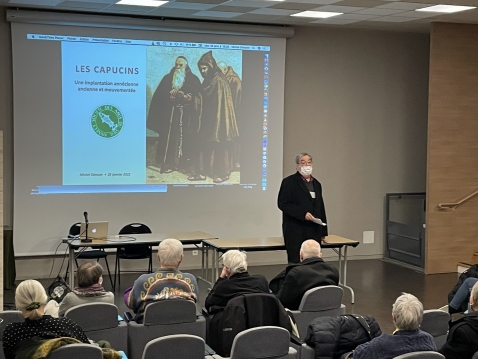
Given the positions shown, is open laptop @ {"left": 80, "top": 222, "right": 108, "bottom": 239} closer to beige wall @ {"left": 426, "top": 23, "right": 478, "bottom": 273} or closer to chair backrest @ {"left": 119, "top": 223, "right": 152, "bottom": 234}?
chair backrest @ {"left": 119, "top": 223, "right": 152, "bottom": 234}

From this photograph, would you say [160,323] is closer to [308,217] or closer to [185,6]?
[308,217]

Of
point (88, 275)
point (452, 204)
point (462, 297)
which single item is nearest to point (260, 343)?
point (88, 275)

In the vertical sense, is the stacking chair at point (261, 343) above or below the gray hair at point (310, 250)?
below

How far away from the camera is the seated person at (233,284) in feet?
14.9

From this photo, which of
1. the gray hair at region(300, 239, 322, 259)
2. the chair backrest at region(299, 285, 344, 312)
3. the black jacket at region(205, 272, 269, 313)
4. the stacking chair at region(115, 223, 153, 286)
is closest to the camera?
the black jacket at region(205, 272, 269, 313)

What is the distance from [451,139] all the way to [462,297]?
163 inches

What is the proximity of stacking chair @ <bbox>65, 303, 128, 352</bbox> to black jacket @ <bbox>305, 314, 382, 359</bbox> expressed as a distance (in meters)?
1.22

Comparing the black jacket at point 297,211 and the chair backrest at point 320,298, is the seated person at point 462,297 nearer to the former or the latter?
the chair backrest at point 320,298

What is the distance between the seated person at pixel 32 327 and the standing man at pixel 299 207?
382cm

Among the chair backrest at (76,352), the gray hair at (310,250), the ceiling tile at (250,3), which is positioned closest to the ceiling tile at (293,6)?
the ceiling tile at (250,3)

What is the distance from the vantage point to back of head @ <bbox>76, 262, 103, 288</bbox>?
173 inches

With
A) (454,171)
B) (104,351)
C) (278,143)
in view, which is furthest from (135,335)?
(454,171)

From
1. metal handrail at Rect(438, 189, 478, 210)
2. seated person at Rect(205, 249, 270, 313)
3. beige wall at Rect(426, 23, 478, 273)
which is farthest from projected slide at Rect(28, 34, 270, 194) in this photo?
seated person at Rect(205, 249, 270, 313)

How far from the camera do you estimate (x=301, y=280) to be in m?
5.02
